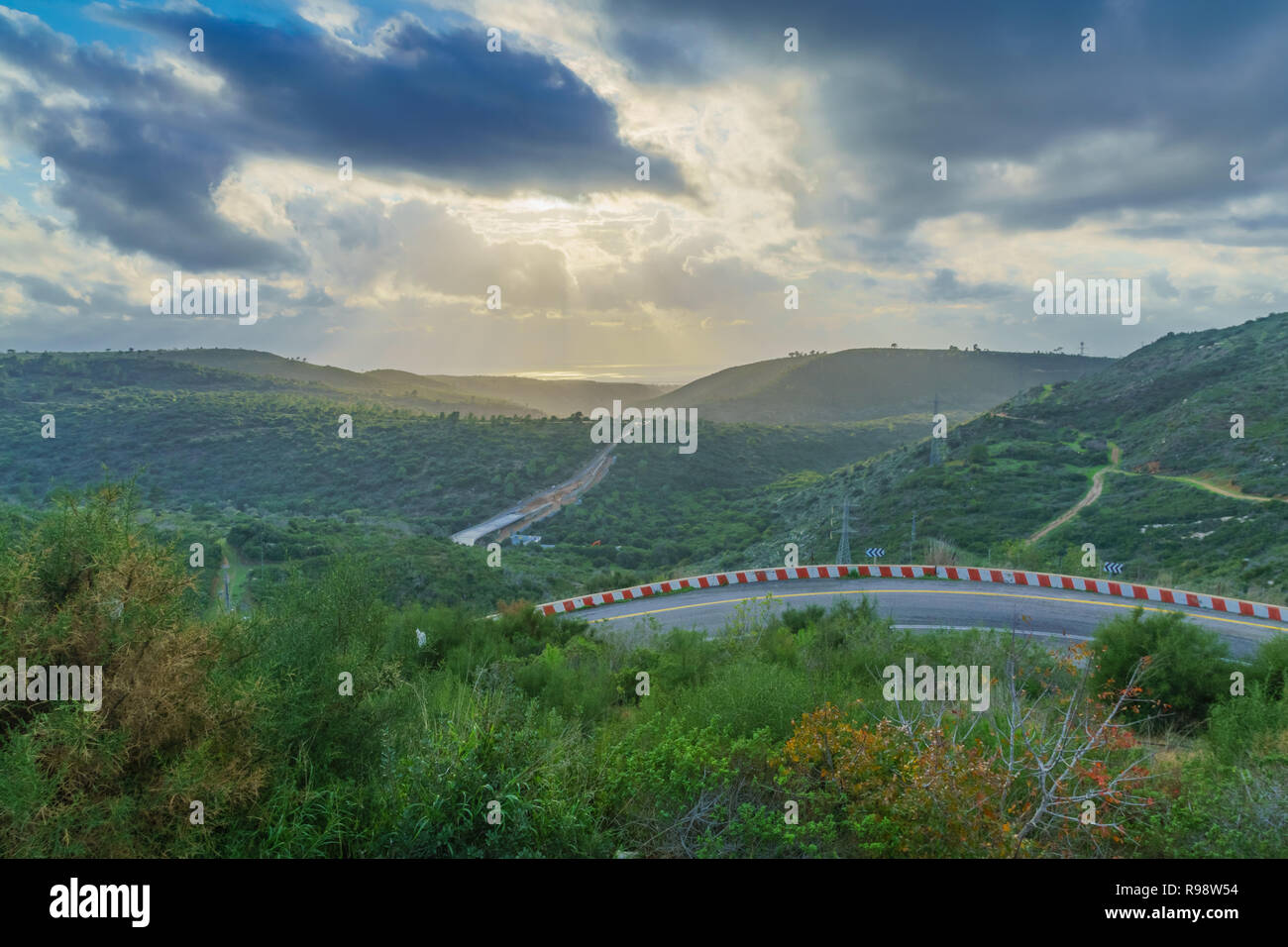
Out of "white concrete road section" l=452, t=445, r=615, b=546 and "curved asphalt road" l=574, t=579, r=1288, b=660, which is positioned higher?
"white concrete road section" l=452, t=445, r=615, b=546

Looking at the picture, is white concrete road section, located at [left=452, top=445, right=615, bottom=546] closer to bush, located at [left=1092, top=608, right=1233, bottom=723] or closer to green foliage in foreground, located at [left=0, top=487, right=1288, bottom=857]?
bush, located at [left=1092, top=608, right=1233, bottom=723]

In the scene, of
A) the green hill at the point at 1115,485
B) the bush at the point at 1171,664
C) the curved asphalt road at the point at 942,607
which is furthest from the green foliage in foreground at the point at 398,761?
the green hill at the point at 1115,485

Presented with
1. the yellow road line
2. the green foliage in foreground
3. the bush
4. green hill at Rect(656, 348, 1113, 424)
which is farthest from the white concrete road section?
green hill at Rect(656, 348, 1113, 424)

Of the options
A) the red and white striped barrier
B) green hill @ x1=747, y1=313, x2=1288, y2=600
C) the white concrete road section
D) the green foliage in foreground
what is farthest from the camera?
the white concrete road section

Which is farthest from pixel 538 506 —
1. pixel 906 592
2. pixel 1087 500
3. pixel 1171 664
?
pixel 1171 664

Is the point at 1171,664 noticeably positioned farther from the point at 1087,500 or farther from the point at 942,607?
the point at 1087,500

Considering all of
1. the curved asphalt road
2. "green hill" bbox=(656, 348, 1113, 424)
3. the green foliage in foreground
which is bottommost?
the curved asphalt road
